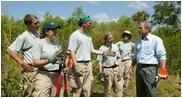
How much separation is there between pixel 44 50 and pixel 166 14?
26783 millimetres

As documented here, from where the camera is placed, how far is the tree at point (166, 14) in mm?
28984

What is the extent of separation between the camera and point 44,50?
4.63m

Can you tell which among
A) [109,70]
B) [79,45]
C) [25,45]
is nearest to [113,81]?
[109,70]

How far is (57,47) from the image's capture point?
4.75 metres

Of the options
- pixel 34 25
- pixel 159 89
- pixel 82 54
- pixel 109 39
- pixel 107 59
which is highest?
pixel 34 25

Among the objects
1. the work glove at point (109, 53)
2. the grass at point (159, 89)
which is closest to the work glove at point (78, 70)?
the work glove at point (109, 53)

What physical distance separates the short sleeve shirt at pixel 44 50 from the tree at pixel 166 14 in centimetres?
2456

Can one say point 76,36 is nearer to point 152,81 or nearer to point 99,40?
point 152,81

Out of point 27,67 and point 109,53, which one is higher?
point 109,53

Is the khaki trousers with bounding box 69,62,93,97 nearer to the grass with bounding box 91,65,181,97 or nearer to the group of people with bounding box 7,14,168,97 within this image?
the group of people with bounding box 7,14,168,97

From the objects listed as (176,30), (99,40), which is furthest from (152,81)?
(176,30)

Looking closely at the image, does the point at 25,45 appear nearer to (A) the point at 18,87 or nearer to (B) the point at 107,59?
(A) the point at 18,87

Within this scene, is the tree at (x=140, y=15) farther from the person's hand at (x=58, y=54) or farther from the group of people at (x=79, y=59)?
the person's hand at (x=58, y=54)

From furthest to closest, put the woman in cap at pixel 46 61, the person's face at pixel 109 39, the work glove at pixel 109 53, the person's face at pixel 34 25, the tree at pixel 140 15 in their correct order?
the tree at pixel 140 15 < the person's face at pixel 109 39 < the work glove at pixel 109 53 < the person's face at pixel 34 25 < the woman in cap at pixel 46 61
